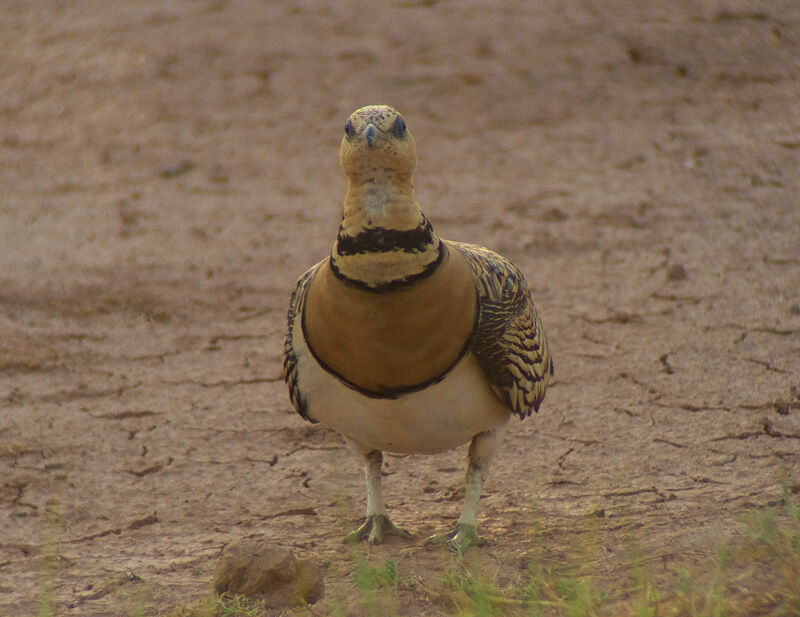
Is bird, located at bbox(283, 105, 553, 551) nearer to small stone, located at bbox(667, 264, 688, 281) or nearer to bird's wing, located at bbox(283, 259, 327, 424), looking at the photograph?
bird's wing, located at bbox(283, 259, 327, 424)

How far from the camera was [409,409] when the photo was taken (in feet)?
8.81

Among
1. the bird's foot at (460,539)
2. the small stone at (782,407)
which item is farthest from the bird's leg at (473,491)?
the small stone at (782,407)

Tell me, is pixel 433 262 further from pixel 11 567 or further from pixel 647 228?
pixel 647 228

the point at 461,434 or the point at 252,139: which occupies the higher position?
the point at 461,434

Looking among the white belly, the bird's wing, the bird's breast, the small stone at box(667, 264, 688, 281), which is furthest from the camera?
the small stone at box(667, 264, 688, 281)

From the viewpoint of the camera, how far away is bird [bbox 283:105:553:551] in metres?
2.49

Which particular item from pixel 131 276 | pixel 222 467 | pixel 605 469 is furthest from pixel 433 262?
pixel 131 276

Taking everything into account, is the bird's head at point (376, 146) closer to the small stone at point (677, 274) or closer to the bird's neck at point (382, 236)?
the bird's neck at point (382, 236)

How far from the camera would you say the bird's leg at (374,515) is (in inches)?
126

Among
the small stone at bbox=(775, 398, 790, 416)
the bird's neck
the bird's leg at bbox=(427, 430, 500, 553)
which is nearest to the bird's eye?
the bird's neck

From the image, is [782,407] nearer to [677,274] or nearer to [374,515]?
[677,274]

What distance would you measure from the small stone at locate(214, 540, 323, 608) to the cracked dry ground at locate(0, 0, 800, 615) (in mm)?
181

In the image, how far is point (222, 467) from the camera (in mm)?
3914

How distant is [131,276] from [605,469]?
323 cm
